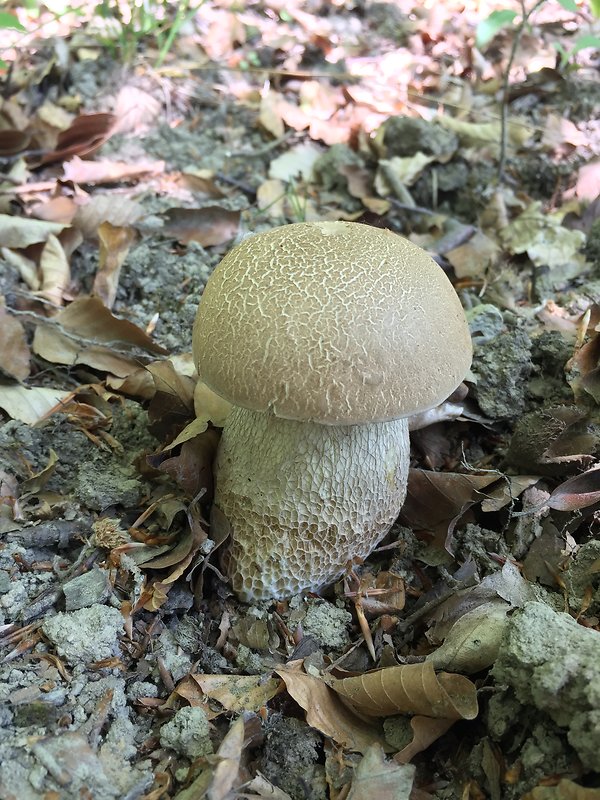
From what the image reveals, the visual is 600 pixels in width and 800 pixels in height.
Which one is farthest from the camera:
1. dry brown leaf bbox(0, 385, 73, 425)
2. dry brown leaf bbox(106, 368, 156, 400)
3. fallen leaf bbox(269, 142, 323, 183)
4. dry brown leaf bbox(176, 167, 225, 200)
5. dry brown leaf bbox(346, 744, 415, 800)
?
fallen leaf bbox(269, 142, 323, 183)

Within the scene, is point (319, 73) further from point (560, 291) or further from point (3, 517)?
point (3, 517)

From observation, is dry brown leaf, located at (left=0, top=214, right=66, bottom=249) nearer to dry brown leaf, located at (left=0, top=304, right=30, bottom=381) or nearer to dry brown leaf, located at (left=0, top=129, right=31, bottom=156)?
dry brown leaf, located at (left=0, top=304, right=30, bottom=381)

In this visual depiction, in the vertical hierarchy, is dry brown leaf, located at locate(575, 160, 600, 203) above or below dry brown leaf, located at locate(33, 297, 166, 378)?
above

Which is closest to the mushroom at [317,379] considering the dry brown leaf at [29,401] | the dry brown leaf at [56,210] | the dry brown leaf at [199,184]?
the dry brown leaf at [29,401]

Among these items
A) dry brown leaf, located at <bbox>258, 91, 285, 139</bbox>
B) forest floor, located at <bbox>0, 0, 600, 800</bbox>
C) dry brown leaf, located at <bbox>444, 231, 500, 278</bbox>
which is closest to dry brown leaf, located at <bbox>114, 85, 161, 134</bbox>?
forest floor, located at <bbox>0, 0, 600, 800</bbox>

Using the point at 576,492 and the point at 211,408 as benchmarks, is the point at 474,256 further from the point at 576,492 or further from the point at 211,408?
the point at 211,408

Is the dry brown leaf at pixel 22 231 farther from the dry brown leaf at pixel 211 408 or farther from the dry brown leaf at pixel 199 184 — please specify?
the dry brown leaf at pixel 211 408

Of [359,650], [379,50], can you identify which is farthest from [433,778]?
[379,50]
